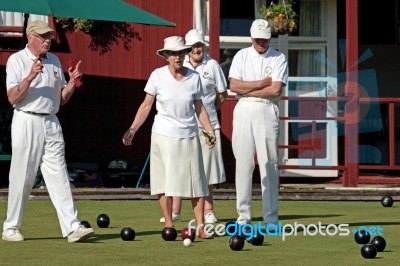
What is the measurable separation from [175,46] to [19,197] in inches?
75.3

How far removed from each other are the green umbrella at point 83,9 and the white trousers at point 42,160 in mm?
3503

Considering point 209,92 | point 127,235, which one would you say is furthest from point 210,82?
point 127,235

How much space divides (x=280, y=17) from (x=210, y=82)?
564cm

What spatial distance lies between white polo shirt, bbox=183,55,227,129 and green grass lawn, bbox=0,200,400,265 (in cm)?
118

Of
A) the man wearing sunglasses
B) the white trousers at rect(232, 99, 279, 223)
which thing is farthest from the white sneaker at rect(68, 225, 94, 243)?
the white trousers at rect(232, 99, 279, 223)

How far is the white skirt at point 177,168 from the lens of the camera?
1197 centimetres

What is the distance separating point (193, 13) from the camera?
20359mm


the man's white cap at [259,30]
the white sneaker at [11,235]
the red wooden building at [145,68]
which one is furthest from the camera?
the red wooden building at [145,68]

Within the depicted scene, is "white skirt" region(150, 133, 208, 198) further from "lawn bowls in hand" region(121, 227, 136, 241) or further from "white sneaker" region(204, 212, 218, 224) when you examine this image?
"white sneaker" region(204, 212, 218, 224)

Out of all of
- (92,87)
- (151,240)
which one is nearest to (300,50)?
(92,87)

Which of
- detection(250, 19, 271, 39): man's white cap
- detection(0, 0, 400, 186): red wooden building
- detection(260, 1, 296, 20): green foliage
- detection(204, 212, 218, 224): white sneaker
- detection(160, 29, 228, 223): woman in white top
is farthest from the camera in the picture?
detection(0, 0, 400, 186): red wooden building

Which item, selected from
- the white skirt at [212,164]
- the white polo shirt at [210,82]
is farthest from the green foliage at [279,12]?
the white skirt at [212,164]

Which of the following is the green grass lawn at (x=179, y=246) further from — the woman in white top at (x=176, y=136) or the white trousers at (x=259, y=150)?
the white trousers at (x=259, y=150)

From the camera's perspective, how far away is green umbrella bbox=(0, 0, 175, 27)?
14961 mm
